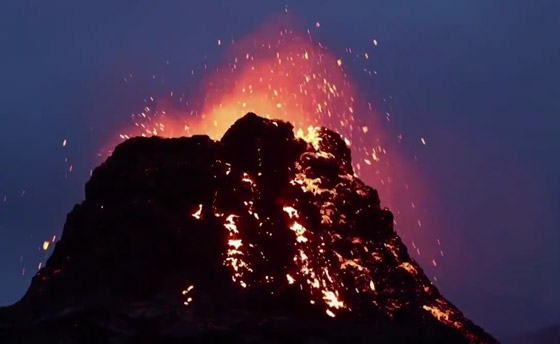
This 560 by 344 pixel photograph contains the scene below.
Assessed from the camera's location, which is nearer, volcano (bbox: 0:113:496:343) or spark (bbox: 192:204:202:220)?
volcano (bbox: 0:113:496:343)

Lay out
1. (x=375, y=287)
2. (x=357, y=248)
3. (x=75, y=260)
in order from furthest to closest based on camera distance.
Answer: (x=357, y=248) < (x=375, y=287) < (x=75, y=260)

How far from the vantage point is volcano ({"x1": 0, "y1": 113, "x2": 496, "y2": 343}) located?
14.9 metres

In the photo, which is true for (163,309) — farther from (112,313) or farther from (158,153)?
(158,153)

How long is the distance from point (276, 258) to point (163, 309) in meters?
4.40

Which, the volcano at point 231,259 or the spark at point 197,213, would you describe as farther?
the spark at point 197,213

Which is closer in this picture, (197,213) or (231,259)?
(231,259)

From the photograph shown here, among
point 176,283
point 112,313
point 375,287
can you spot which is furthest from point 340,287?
point 112,313

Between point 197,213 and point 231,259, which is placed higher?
point 197,213

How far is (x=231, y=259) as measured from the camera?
1744 centimetres

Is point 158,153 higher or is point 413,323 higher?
point 158,153

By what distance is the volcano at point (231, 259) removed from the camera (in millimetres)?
14898

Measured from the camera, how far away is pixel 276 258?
1825 centimetres

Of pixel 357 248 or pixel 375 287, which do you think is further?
pixel 357 248

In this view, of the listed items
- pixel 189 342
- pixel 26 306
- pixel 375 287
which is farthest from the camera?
pixel 375 287
